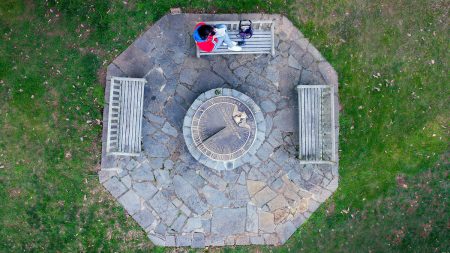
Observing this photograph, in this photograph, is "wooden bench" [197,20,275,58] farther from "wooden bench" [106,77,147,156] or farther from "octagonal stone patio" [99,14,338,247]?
"wooden bench" [106,77,147,156]

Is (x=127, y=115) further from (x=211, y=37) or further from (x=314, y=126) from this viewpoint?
(x=314, y=126)

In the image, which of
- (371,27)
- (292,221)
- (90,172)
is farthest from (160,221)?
(371,27)

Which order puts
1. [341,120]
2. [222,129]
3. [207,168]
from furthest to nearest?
[341,120], [207,168], [222,129]

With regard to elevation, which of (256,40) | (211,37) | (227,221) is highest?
(211,37)

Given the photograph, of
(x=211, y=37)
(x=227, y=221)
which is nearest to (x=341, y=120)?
(x=227, y=221)

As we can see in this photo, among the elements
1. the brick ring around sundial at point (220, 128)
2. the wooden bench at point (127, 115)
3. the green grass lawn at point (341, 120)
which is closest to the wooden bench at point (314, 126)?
the green grass lawn at point (341, 120)
